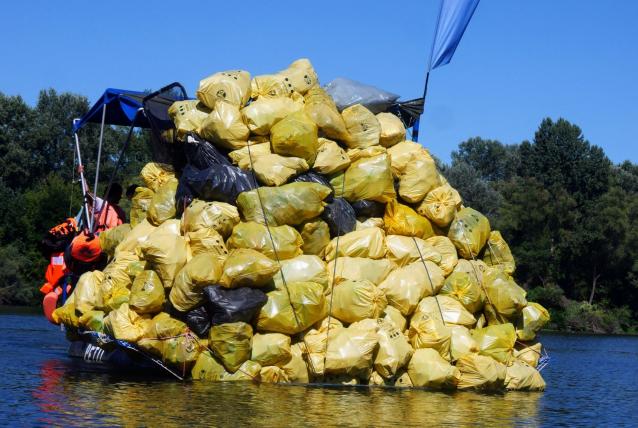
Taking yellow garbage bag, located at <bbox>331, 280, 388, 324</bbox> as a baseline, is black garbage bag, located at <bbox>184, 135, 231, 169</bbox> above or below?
above

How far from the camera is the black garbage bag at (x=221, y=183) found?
12.1 metres

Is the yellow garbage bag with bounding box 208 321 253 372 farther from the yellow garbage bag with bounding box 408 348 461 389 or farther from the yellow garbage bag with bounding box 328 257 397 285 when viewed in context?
the yellow garbage bag with bounding box 408 348 461 389

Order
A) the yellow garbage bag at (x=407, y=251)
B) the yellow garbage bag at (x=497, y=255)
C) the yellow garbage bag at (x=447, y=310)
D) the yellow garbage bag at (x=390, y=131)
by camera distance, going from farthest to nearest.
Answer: the yellow garbage bag at (x=497, y=255) < the yellow garbage bag at (x=390, y=131) < the yellow garbage bag at (x=407, y=251) < the yellow garbage bag at (x=447, y=310)

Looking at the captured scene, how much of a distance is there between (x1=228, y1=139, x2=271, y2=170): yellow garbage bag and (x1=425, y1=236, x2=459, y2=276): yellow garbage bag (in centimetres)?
243

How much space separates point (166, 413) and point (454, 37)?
7.38m

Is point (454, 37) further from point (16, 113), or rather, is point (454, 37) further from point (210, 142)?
point (16, 113)

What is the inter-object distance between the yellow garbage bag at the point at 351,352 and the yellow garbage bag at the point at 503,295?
6.93ft

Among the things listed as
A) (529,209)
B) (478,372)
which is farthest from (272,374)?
(529,209)

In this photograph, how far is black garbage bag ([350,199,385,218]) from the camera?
42.1 feet

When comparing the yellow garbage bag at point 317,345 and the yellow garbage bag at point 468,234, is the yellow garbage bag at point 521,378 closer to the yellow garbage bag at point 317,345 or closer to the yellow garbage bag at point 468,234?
the yellow garbage bag at point 468,234

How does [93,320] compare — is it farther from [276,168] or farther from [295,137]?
[295,137]

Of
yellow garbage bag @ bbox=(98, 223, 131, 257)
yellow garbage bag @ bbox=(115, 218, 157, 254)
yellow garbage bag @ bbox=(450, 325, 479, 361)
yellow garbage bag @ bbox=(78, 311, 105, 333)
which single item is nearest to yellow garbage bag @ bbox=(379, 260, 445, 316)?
yellow garbage bag @ bbox=(450, 325, 479, 361)

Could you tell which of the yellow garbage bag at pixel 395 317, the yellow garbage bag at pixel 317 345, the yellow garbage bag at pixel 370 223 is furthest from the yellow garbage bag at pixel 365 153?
the yellow garbage bag at pixel 317 345

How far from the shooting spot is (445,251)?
42.3 feet
